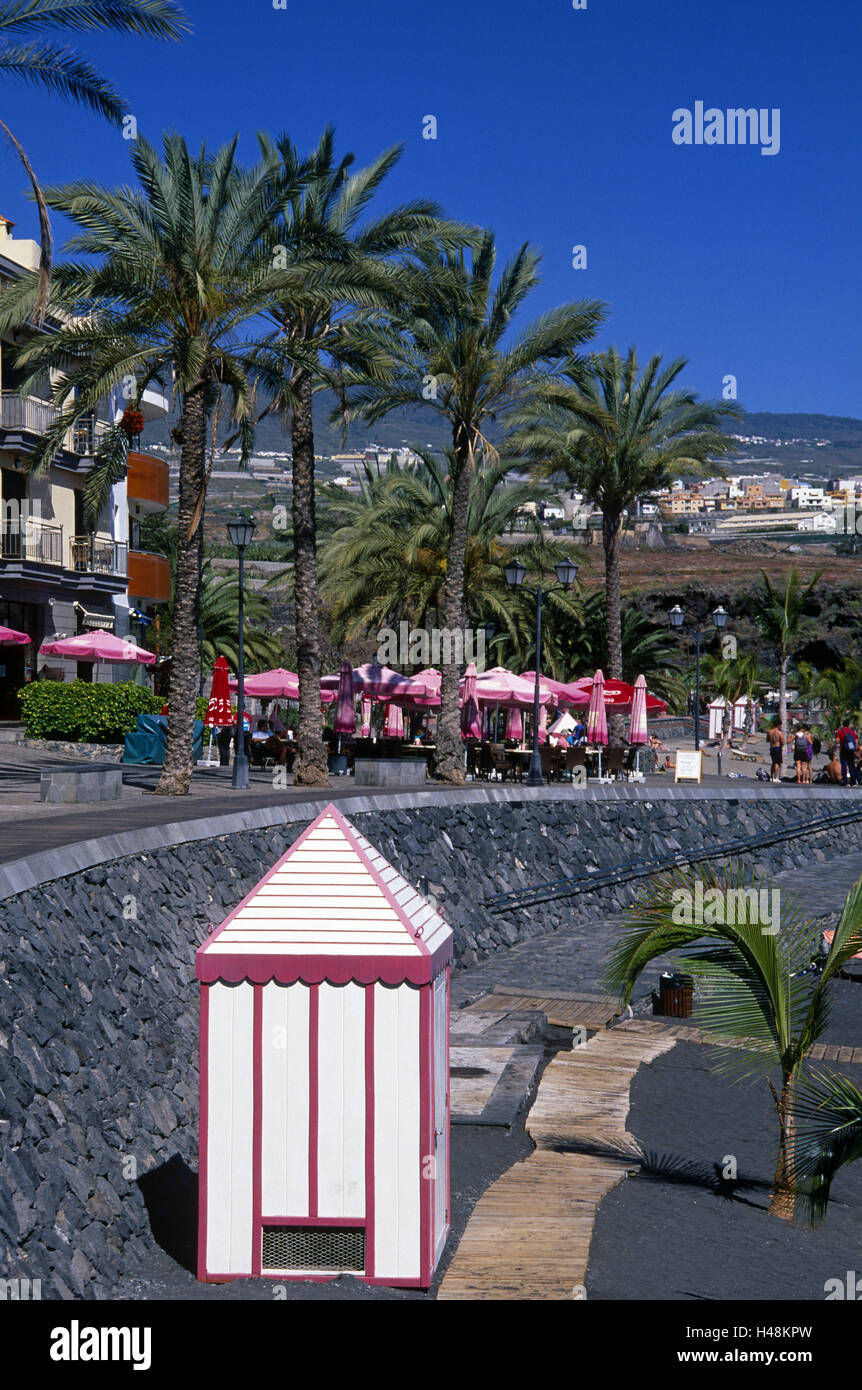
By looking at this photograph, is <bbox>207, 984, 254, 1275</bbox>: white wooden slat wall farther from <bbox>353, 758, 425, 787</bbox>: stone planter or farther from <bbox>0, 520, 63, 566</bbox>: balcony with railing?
<bbox>0, 520, 63, 566</bbox>: balcony with railing

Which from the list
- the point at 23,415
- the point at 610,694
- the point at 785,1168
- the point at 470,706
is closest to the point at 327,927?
the point at 785,1168

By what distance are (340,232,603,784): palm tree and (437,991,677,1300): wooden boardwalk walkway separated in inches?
512

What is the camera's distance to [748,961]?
10062mm

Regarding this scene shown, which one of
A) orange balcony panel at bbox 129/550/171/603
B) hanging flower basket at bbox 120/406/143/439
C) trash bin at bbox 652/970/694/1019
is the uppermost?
hanging flower basket at bbox 120/406/143/439

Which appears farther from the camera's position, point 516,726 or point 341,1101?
point 516,726

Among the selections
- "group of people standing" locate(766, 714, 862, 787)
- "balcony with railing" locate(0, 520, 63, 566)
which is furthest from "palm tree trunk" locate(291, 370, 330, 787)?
"group of people standing" locate(766, 714, 862, 787)

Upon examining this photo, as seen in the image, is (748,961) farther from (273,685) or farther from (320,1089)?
(273,685)

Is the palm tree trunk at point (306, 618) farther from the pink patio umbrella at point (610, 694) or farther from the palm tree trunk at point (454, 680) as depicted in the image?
the pink patio umbrella at point (610, 694)

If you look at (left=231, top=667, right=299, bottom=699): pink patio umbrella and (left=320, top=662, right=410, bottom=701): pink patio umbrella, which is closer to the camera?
(left=320, top=662, right=410, bottom=701): pink patio umbrella

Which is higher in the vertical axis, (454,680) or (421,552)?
(421,552)

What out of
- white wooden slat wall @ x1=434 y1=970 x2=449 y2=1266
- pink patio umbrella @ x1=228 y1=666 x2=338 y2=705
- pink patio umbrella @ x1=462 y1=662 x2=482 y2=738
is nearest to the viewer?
white wooden slat wall @ x1=434 y1=970 x2=449 y2=1266

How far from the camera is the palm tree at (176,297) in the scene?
20.5 metres

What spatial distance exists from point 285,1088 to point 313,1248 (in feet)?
3.02

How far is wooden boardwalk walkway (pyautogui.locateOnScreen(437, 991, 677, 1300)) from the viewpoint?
7930 mm
